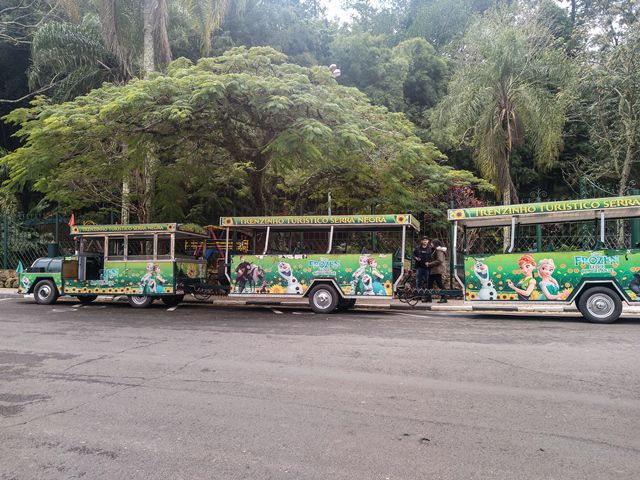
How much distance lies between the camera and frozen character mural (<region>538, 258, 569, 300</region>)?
37.1ft

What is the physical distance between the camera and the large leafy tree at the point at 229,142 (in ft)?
41.2

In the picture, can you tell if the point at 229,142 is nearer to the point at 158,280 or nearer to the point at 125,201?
the point at 158,280

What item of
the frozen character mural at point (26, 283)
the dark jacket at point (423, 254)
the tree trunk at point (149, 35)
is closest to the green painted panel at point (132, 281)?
the frozen character mural at point (26, 283)

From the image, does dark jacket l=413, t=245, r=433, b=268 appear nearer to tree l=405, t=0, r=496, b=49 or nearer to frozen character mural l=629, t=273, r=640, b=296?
frozen character mural l=629, t=273, r=640, b=296

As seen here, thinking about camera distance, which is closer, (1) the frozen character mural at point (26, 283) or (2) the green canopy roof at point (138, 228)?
(2) the green canopy roof at point (138, 228)

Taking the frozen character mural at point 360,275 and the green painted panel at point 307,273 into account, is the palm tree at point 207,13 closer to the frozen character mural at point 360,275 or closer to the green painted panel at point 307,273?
the green painted panel at point 307,273

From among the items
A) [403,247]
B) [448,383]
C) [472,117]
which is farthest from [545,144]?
[448,383]

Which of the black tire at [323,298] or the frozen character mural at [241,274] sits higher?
the frozen character mural at [241,274]

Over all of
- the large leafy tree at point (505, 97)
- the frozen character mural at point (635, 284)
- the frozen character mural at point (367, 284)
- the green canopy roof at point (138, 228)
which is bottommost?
the frozen character mural at point (367, 284)

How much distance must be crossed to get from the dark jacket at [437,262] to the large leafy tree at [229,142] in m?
2.92

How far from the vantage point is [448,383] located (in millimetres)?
5797

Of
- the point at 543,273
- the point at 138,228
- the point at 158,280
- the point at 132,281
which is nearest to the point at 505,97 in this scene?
the point at 543,273

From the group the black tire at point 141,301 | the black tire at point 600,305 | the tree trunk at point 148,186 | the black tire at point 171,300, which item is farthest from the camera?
the tree trunk at point 148,186

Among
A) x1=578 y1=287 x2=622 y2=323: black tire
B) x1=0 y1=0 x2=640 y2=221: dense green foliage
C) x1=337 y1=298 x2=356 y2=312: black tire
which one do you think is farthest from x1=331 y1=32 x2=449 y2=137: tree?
x1=578 y1=287 x2=622 y2=323: black tire
